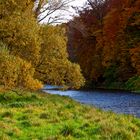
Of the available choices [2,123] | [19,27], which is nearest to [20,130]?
[2,123]

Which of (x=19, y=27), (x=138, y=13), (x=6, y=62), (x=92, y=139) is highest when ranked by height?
(x=138, y=13)

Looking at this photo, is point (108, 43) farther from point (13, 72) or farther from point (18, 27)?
point (13, 72)

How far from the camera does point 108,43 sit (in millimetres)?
66938

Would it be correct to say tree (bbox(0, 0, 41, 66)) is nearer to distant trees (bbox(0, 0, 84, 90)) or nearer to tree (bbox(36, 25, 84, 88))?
distant trees (bbox(0, 0, 84, 90))

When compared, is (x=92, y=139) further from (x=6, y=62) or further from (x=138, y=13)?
(x=138, y=13)

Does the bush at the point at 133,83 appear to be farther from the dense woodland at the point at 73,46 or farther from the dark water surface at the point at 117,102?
the dark water surface at the point at 117,102

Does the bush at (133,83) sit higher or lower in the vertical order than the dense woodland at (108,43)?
lower

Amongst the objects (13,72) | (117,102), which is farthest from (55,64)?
(117,102)

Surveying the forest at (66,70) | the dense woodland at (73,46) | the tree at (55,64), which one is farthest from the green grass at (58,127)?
the tree at (55,64)

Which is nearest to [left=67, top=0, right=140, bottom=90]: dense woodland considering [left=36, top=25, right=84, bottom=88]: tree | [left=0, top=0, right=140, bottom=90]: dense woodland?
[left=0, top=0, right=140, bottom=90]: dense woodland

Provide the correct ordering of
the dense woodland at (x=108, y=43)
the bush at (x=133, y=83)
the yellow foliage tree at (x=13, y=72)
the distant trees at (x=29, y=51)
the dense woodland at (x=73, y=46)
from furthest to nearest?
the dense woodland at (x=108, y=43), the bush at (x=133, y=83), the dense woodland at (x=73, y=46), the distant trees at (x=29, y=51), the yellow foliage tree at (x=13, y=72)

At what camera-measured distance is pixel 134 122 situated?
55.2 feet

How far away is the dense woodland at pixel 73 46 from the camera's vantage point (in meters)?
26.4

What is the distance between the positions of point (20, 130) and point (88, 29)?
63.9 m
